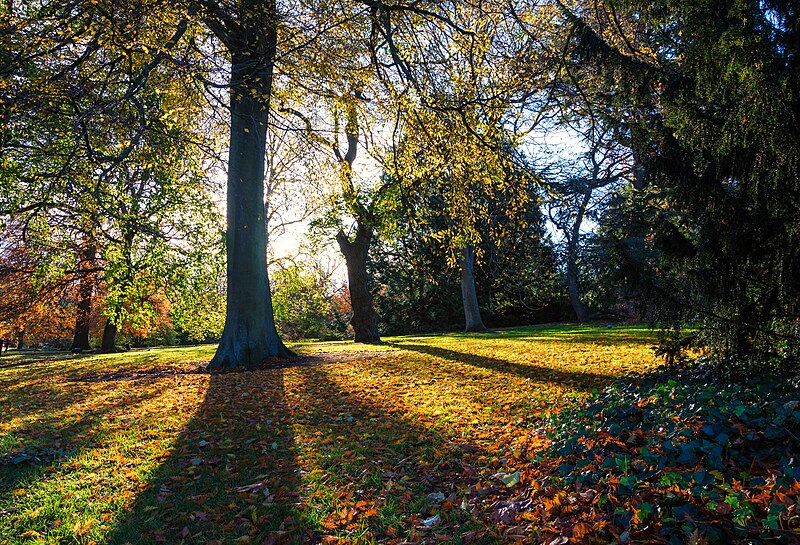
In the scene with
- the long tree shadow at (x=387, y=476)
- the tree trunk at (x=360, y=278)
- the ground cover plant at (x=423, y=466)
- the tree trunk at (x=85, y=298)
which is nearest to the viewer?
the ground cover plant at (x=423, y=466)

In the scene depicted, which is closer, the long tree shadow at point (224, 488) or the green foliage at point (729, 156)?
the long tree shadow at point (224, 488)

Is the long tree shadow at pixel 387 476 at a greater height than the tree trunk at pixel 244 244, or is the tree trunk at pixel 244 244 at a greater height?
the tree trunk at pixel 244 244

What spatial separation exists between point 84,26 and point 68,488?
15.4 ft

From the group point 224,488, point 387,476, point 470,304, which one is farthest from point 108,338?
point 387,476

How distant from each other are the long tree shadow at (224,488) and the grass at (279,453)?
0.6 inches

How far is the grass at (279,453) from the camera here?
2.99m

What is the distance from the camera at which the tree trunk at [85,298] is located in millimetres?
15460

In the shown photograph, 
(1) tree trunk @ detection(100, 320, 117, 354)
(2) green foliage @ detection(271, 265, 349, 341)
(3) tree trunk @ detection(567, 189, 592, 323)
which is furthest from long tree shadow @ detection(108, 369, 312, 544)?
(1) tree trunk @ detection(100, 320, 117, 354)

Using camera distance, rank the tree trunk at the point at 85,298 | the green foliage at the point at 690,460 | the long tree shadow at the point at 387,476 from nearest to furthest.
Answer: the green foliage at the point at 690,460, the long tree shadow at the point at 387,476, the tree trunk at the point at 85,298

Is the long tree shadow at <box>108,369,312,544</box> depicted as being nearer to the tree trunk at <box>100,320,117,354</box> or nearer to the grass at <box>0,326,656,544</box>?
the grass at <box>0,326,656,544</box>

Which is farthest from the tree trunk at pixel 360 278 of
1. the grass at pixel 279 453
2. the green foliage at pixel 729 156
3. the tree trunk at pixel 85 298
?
the green foliage at pixel 729 156

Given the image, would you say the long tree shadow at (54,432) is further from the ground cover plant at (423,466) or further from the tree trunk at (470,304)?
the tree trunk at (470,304)

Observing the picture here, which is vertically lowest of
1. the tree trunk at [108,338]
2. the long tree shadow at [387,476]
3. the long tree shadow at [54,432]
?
the long tree shadow at [387,476]

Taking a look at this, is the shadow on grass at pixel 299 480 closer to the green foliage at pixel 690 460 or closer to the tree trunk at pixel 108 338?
the green foliage at pixel 690 460
